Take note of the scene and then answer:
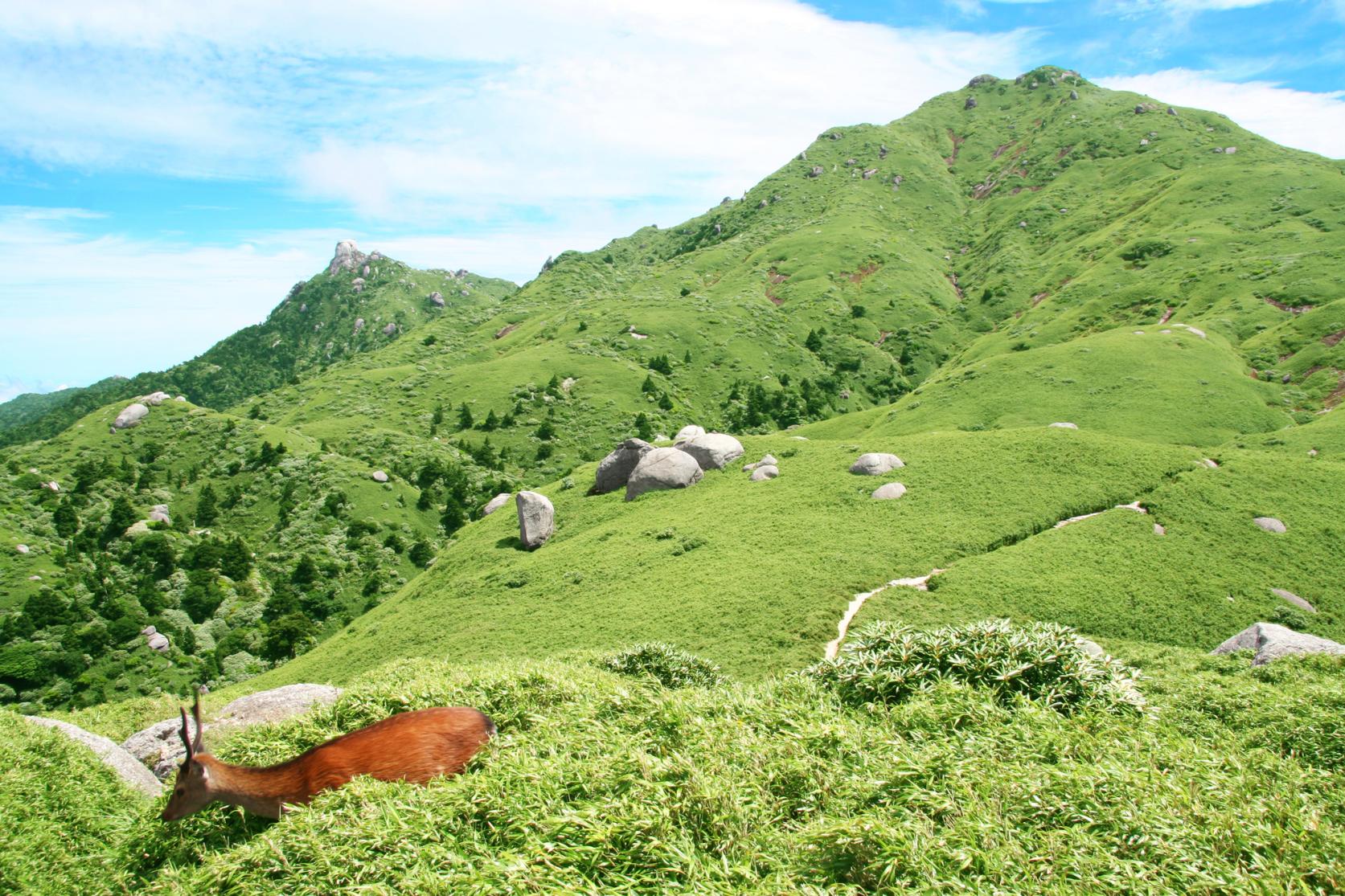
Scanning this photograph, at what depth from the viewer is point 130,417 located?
122438 mm

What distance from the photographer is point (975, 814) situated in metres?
8.98

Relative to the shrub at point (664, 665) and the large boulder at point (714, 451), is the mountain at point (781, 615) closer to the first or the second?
the shrub at point (664, 665)

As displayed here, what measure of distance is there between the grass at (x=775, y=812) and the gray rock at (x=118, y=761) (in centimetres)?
252

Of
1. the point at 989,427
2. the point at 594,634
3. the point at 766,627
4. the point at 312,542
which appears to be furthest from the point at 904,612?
the point at 312,542

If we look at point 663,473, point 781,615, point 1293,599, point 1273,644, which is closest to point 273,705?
point 781,615

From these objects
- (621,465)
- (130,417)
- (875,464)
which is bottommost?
(875,464)

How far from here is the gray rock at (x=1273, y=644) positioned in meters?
22.7

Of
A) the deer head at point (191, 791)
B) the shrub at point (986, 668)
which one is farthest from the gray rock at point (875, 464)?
the deer head at point (191, 791)

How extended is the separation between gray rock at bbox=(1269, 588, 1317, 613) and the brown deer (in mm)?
38424

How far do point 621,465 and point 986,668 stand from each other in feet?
144

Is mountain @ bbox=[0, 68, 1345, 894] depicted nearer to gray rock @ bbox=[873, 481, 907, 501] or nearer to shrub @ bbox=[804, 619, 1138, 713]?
shrub @ bbox=[804, 619, 1138, 713]

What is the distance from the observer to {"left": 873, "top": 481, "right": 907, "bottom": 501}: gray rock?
43.1m

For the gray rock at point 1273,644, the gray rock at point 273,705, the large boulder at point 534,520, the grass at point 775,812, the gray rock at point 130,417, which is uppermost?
the gray rock at point 130,417

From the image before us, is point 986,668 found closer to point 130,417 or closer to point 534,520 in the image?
point 534,520
